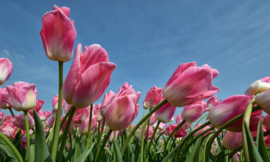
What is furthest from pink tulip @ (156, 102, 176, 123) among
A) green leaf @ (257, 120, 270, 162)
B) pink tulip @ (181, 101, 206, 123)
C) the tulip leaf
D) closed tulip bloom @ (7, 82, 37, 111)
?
the tulip leaf

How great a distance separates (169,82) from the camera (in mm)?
833

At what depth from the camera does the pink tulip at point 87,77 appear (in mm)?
650

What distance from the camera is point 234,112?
0.77 metres

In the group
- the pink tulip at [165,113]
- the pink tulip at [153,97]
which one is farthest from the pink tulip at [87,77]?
the pink tulip at [165,113]

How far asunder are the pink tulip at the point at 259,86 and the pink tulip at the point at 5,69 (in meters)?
1.50

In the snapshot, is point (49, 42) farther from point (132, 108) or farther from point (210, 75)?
point (210, 75)

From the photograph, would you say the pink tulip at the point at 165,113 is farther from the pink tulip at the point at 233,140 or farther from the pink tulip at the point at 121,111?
the pink tulip at the point at 121,111

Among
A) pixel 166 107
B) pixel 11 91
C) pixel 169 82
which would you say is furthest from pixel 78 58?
pixel 166 107

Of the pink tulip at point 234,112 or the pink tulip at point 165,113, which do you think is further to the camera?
the pink tulip at point 165,113

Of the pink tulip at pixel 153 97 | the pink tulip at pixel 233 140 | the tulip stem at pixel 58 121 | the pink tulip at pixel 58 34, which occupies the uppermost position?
the pink tulip at pixel 58 34

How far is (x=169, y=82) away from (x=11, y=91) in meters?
0.85

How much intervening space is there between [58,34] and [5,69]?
2.97ft

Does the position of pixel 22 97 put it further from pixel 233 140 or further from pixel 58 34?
pixel 233 140

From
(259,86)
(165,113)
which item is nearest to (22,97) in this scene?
(165,113)
